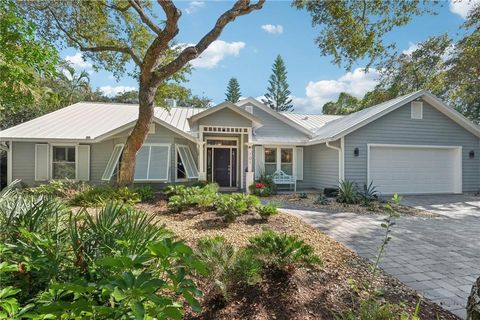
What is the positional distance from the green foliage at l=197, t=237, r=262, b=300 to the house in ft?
33.9

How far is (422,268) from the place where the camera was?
4738 mm

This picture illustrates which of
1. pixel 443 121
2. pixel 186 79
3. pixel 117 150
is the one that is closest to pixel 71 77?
pixel 117 150

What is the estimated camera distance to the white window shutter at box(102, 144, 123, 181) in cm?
1351

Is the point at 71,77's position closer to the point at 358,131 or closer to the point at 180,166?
the point at 180,166

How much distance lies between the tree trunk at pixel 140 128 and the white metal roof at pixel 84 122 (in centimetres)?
312

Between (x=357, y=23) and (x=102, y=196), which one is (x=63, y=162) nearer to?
(x=102, y=196)

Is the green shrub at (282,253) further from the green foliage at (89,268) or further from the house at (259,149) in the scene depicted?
the house at (259,149)

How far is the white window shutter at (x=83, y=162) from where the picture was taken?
14.1 m

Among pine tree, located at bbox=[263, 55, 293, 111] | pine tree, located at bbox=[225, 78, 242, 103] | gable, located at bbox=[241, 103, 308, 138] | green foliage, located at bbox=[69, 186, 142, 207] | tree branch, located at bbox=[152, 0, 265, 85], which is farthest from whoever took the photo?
pine tree, located at bbox=[225, 78, 242, 103]

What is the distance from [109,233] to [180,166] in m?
11.6

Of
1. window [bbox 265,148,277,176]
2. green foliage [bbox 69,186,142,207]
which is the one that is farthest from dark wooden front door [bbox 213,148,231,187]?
green foliage [bbox 69,186,142,207]

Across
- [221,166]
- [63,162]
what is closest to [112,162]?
[63,162]

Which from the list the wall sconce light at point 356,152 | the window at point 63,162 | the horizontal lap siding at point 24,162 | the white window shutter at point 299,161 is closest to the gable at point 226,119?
the white window shutter at point 299,161

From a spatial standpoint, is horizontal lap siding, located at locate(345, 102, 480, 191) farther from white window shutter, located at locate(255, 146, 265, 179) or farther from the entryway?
the entryway
